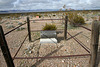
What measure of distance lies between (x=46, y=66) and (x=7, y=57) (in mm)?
1217

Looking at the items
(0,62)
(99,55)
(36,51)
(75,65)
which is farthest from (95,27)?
(0,62)

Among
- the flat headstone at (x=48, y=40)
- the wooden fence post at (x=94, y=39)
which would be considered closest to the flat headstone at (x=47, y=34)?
the flat headstone at (x=48, y=40)

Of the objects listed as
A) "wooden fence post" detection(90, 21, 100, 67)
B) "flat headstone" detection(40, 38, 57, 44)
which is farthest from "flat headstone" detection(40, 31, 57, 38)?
"wooden fence post" detection(90, 21, 100, 67)

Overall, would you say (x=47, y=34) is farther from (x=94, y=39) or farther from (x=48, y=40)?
(x=94, y=39)

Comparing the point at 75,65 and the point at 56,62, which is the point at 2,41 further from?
the point at 75,65

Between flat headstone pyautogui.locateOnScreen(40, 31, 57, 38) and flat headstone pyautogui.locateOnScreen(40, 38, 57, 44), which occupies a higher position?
flat headstone pyautogui.locateOnScreen(40, 31, 57, 38)

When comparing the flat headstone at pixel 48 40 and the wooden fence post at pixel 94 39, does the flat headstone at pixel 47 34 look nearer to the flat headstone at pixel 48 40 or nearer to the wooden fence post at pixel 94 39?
the flat headstone at pixel 48 40

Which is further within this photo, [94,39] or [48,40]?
[48,40]

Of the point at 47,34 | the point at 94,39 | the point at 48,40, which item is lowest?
the point at 48,40

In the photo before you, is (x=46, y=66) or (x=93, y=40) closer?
(x=93, y=40)

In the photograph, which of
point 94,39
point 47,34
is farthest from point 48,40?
point 94,39

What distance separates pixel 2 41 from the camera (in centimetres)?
131

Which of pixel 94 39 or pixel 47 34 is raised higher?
pixel 94 39

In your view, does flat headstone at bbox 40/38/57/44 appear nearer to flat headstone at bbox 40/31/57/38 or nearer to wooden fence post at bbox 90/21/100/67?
flat headstone at bbox 40/31/57/38
